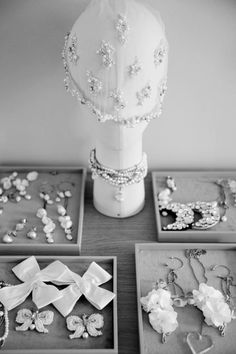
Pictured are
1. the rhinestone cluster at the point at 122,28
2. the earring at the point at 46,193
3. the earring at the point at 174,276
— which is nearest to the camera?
the rhinestone cluster at the point at 122,28

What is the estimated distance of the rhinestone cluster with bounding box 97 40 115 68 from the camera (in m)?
0.68

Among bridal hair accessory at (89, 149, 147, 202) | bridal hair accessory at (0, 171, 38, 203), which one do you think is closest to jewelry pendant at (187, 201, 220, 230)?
bridal hair accessory at (89, 149, 147, 202)

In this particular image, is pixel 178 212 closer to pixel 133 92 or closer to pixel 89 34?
pixel 133 92

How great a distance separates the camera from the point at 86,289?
2.53 feet

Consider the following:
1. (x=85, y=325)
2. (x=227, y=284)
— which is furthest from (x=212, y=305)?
(x=85, y=325)

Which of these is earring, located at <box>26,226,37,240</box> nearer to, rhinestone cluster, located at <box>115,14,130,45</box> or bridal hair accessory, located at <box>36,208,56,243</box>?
bridal hair accessory, located at <box>36,208,56,243</box>

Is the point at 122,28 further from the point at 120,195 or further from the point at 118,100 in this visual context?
the point at 120,195

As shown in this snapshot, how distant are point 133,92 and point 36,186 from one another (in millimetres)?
363

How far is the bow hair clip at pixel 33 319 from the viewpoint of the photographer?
2.36 feet

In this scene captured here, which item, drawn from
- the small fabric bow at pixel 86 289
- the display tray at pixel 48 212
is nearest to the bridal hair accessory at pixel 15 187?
the display tray at pixel 48 212

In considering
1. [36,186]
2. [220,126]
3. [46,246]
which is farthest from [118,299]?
[220,126]

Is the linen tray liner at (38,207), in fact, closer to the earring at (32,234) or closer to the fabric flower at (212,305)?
the earring at (32,234)

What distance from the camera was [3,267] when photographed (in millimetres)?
819

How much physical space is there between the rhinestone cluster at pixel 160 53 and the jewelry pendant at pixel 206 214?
32 cm
